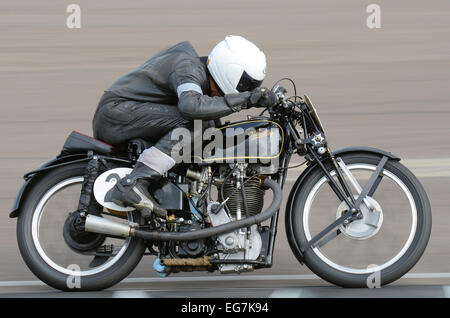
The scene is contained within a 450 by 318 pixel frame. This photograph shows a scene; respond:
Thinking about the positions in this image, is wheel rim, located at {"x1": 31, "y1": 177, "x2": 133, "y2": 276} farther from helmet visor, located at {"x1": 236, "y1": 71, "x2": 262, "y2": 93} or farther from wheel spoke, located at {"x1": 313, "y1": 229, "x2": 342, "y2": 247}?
wheel spoke, located at {"x1": 313, "y1": 229, "x2": 342, "y2": 247}

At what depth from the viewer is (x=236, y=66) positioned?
567cm

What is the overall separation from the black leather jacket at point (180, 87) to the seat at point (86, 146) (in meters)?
0.34

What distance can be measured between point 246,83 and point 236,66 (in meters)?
0.13

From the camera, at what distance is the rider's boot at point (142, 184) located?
567cm

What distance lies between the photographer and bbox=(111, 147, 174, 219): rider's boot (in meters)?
5.67

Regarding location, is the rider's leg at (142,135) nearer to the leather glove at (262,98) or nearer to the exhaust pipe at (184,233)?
the exhaust pipe at (184,233)

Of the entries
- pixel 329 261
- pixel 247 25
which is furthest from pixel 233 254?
pixel 247 25

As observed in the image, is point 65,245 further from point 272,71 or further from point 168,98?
point 272,71

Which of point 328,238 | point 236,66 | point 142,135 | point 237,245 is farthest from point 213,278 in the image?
point 236,66

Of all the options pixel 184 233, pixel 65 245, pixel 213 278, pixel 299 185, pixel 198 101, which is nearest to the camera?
pixel 198 101

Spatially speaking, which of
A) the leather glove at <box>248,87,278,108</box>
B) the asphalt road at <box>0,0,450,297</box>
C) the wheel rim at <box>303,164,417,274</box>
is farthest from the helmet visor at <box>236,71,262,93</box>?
the asphalt road at <box>0,0,450,297</box>

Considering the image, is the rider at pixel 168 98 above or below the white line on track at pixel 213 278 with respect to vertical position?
above

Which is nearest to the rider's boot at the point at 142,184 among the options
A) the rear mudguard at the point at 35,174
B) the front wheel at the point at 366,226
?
the rear mudguard at the point at 35,174

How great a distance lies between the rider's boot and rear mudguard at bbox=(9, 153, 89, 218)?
381mm
